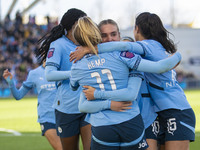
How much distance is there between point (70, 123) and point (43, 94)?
1797 mm

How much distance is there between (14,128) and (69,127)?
740 centimetres

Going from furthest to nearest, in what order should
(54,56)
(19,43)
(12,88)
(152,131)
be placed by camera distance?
(19,43)
(12,88)
(54,56)
(152,131)

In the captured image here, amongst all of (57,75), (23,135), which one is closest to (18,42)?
(23,135)

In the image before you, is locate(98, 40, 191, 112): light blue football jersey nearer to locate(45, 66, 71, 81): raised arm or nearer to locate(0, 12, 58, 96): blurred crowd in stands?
locate(45, 66, 71, 81): raised arm

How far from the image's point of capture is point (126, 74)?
330 cm

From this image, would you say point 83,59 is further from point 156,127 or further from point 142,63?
point 156,127

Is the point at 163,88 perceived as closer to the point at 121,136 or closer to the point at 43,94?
the point at 121,136

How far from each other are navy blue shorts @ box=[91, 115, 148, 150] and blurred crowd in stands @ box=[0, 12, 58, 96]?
78.7 feet

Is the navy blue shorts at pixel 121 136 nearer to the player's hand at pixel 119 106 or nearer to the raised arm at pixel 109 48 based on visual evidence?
the player's hand at pixel 119 106

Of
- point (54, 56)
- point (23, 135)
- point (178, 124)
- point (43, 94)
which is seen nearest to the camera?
point (178, 124)

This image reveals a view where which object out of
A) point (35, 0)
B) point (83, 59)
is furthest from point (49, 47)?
point (35, 0)

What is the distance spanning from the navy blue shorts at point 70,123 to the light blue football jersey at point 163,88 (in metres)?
1.03

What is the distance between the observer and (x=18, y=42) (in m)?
30.2

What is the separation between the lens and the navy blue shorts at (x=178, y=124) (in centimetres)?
379
